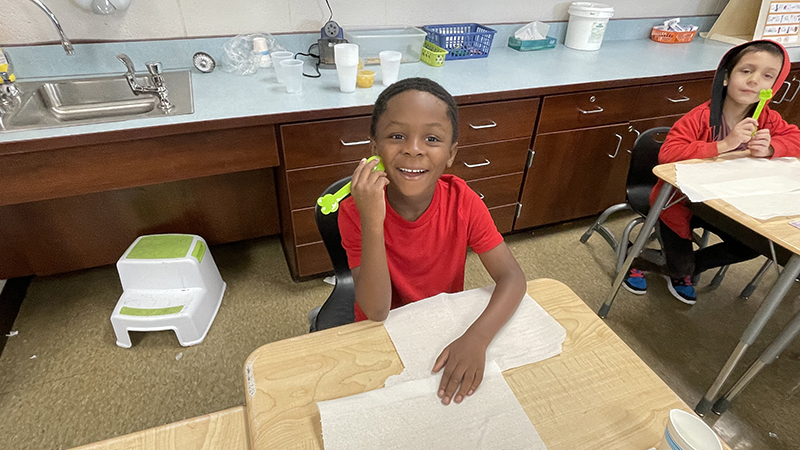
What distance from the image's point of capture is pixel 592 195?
2.32m

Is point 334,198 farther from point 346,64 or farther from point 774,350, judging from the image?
point 774,350

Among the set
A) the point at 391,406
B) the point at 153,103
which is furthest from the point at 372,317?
the point at 153,103

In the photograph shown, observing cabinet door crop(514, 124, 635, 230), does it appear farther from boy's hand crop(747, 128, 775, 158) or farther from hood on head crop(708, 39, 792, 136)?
boy's hand crop(747, 128, 775, 158)

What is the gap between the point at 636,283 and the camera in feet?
6.68

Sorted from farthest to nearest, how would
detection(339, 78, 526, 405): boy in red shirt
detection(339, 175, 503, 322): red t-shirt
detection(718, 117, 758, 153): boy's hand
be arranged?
detection(718, 117, 758, 153): boy's hand → detection(339, 175, 503, 322): red t-shirt → detection(339, 78, 526, 405): boy in red shirt

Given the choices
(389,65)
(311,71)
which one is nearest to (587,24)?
(389,65)

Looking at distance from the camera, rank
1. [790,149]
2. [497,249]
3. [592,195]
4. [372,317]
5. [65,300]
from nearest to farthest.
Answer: [372,317] < [497,249] < [790,149] < [65,300] < [592,195]

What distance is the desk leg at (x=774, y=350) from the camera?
1.17 m

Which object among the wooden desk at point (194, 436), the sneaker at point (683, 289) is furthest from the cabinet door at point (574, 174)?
the wooden desk at point (194, 436)

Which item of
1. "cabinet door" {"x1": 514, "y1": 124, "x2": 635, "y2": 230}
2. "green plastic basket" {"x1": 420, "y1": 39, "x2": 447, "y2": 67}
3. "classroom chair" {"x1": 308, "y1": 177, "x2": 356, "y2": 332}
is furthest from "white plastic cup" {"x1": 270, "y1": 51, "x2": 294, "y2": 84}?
"cabinet door" {"x1": 514, "y1": 124, "x2": 635, "y2": 230}

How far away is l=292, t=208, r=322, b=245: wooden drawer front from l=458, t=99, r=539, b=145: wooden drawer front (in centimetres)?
70

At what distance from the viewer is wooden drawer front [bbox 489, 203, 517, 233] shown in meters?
2.16

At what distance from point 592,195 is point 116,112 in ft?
7.53

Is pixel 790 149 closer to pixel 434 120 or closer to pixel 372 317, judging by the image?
pixel 434 120
